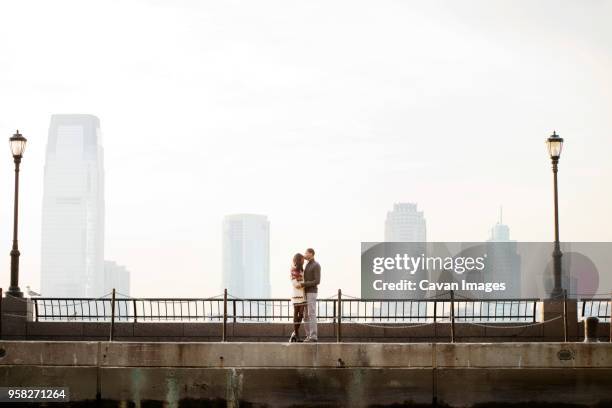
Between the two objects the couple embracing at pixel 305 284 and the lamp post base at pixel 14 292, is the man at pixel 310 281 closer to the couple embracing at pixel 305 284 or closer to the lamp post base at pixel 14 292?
the couple embracing at pixel 305 284

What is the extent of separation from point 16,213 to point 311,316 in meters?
10.0

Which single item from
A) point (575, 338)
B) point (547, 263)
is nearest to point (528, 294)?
point (547, 263)

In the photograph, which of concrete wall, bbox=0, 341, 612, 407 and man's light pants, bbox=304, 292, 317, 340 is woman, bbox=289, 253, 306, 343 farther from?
concrete wall, bbox=0, 341, 612, 407

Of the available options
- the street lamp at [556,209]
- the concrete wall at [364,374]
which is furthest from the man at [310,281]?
the street lamp at [556,209]

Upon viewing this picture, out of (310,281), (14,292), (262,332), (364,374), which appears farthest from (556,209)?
(14,292)

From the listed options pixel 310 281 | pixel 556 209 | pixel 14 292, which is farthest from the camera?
pixel 14 292

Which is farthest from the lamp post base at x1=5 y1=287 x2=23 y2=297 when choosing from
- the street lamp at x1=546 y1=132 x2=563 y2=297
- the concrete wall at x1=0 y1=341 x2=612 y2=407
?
the street lamp at x1=546 y1=132 x2=563 y2=297

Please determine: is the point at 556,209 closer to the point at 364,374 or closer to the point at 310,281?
the point at 310,281

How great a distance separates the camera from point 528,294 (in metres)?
127

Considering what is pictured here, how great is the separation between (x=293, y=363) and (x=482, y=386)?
3684 millimetres

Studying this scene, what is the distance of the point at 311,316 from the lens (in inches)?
917

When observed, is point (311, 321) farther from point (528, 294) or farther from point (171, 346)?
point (528, 294)

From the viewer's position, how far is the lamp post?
28531 millimetres

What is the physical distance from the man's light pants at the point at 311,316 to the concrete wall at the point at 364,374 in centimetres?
188
